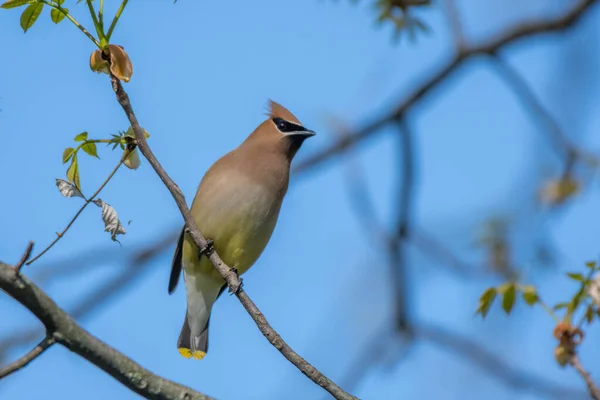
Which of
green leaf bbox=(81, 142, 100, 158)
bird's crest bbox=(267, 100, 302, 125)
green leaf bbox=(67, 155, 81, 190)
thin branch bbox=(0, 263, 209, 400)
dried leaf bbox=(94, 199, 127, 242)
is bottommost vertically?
thin branch bbox=(0, 263, 209, 400)

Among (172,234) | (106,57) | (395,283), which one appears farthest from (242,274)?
(106,57)

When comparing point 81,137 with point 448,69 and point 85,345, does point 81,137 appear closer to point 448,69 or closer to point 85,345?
point 85,345

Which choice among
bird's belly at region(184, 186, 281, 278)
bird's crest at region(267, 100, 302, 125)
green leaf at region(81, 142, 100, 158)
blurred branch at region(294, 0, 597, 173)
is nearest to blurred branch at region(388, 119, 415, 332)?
blurred branch at region(294, 0, 597, 173)

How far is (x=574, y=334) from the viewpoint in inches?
154

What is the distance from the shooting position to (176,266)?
217 inches

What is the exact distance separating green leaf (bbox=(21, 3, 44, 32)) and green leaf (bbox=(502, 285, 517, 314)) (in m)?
2.13

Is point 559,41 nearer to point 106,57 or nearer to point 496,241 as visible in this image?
point 496,241

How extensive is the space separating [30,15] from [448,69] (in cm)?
380

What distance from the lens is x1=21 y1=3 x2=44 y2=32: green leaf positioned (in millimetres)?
3094

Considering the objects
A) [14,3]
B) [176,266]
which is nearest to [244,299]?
[14,3]

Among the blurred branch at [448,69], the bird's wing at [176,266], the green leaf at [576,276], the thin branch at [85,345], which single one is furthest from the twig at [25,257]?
the blurred branch at [448,69]

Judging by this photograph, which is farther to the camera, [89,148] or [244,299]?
[244,299]

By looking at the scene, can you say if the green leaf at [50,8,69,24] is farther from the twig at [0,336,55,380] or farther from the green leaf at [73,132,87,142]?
the twig at [0,336,55,380]

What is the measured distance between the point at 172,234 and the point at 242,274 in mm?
816
